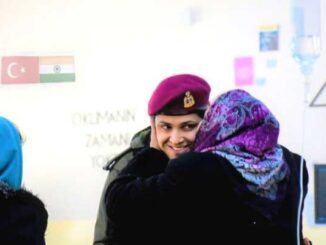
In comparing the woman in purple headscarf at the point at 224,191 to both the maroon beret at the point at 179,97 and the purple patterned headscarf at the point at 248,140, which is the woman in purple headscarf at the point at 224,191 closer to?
the purple patterned headscarf at the point at 248,140

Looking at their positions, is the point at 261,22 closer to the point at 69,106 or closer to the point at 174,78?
the point at 174,78

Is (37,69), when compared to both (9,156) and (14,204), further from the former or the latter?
(14,204)

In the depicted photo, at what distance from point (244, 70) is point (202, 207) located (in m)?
1.01

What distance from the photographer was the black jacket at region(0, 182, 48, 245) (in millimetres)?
1164

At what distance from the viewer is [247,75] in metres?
1.91

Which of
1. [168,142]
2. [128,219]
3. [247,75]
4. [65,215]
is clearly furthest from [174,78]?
[65,215]

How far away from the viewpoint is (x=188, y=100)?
4.46ft

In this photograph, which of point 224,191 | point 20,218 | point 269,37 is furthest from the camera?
point 269,37

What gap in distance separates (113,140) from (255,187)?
106cm

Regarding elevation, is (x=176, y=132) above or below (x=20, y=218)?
above

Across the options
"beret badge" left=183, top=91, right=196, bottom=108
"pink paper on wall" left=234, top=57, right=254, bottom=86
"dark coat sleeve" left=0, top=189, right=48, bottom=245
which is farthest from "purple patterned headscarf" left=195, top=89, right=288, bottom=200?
"pink paper on wall" left=234, top=57, right=254, bottom=86

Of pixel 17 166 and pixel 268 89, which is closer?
pixel 17 166

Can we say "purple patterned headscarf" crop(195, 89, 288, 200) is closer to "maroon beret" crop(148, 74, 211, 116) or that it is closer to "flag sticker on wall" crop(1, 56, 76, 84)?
"maroon beret" crop(148, 74, 211, 116)

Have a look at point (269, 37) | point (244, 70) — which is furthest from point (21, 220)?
point (269, 37)
